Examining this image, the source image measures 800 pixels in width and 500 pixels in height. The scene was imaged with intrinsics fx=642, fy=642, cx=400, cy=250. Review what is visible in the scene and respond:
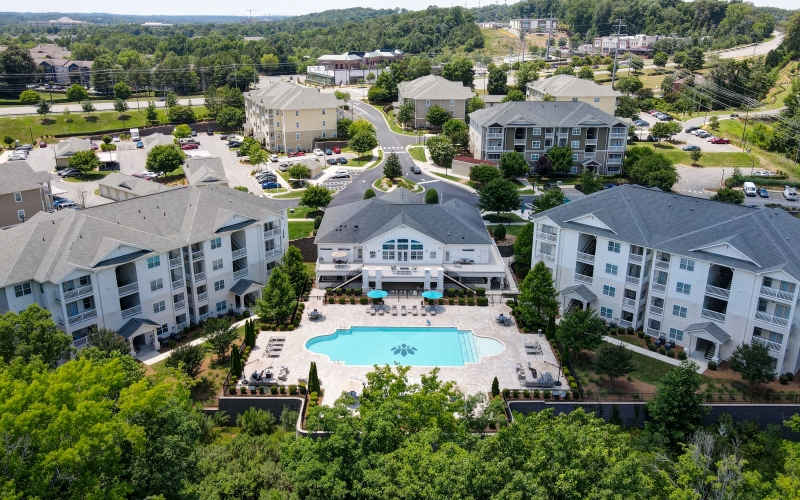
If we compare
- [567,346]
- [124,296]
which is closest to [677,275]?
[567,346]

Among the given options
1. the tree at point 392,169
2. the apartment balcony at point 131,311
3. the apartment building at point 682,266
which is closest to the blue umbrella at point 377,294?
the apartment building at point 682,266

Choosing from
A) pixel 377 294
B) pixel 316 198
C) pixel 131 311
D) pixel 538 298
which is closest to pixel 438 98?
pixel 316 198

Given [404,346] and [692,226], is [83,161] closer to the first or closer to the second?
[404,346]

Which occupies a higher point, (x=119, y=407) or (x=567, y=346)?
(x=119, y=407)

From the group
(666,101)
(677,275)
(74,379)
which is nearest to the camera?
(74,379)

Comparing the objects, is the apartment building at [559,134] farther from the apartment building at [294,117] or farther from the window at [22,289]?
the window at [22,289]

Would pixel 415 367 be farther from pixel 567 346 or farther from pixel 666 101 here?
pixel 666 101
